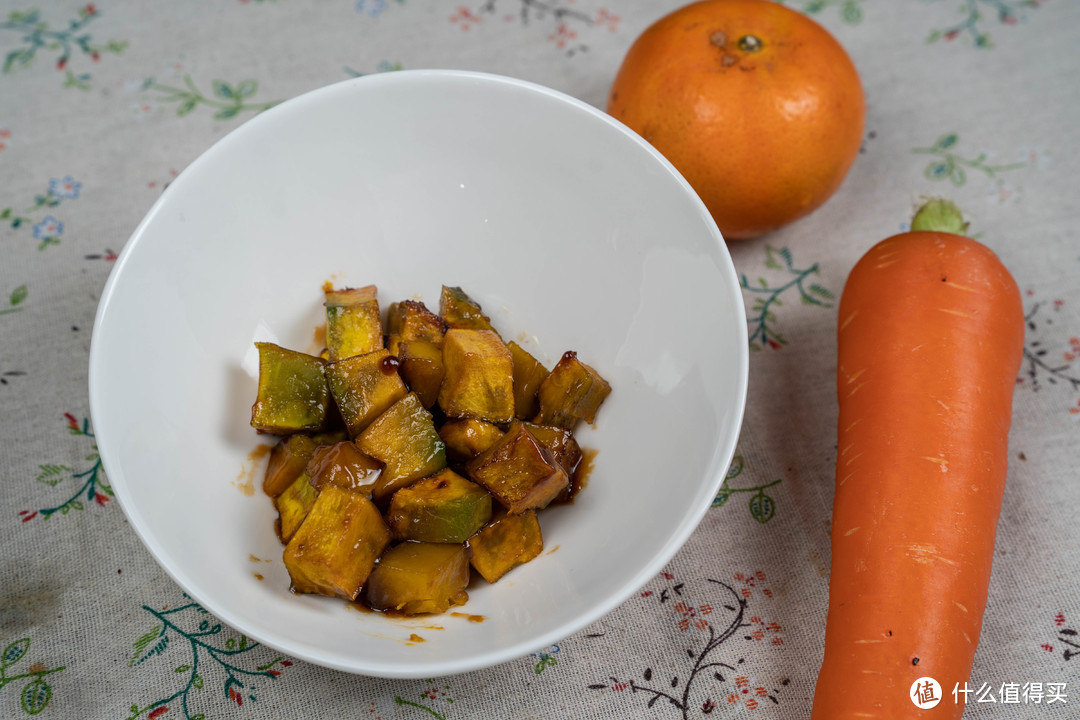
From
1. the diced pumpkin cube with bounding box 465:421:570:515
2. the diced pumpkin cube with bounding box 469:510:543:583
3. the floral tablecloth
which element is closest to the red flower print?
the floral tablecloth

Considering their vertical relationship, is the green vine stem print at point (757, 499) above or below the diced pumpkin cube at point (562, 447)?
below

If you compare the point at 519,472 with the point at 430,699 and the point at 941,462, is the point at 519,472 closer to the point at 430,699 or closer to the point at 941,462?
the point at 430,699

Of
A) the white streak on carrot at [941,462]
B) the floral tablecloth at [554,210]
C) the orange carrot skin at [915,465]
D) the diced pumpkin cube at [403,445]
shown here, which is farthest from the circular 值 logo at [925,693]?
the diced pumpkin cube at [403,445]

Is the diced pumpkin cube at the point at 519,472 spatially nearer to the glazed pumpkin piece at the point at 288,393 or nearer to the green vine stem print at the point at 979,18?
the glazed pumpkin piece at the point at 288,393

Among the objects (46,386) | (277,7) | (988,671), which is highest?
(277,7)

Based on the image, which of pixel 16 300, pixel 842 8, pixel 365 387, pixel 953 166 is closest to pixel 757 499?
pixel 365 387

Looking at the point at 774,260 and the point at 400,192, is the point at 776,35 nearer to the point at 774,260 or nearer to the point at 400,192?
the point at 774,260

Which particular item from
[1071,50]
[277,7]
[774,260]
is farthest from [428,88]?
[1071,50]
